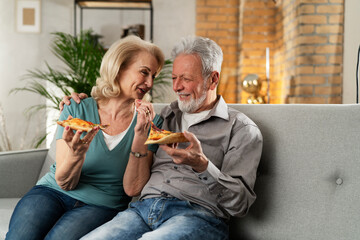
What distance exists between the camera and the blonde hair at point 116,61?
1576 millimetres

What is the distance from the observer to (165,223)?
127 centimetres

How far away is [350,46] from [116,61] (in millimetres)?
2372

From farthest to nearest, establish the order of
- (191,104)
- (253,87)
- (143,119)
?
1. (253,87)
2. (191,104)
3. (143,119)

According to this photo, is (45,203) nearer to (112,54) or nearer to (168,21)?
Result: (112,54)

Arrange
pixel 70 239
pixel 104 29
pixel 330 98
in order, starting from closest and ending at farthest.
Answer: pixel 70 239, pixel 330 98, pixel 104 29

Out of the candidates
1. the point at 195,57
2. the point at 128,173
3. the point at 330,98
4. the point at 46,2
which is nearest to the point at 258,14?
the point at 330,98

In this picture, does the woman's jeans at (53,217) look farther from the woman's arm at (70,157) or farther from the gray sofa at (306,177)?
the gray sofa at (306,177)

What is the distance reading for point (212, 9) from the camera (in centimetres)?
457

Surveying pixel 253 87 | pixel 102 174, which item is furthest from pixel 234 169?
pixel 253 87

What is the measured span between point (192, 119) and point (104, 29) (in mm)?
3382

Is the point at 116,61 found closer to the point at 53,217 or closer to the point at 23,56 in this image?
the point at 53,217

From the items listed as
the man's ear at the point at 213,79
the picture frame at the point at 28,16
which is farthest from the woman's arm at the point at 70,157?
the picture frame at the point at 28,16

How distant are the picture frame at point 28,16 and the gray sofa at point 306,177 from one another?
3.49 m

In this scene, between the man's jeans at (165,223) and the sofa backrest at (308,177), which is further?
the sofa backrest at (308,177)
